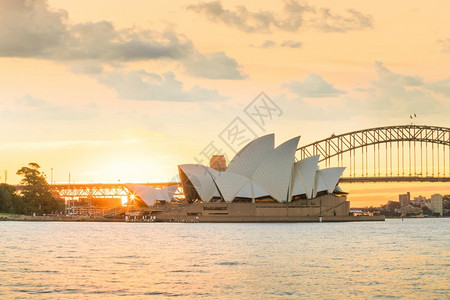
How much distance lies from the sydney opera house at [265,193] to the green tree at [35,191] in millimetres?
29059

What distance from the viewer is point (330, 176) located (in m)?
109

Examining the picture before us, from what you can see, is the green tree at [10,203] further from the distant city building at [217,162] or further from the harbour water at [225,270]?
the harbour water at [225,270]

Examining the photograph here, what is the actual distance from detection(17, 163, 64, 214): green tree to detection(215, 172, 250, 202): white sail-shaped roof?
39.3m

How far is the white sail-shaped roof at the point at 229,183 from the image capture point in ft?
344

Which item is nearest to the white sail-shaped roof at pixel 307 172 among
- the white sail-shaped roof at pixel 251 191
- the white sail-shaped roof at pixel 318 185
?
the white sail-shaped roof at pixel 318 185

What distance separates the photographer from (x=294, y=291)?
94.9 ft

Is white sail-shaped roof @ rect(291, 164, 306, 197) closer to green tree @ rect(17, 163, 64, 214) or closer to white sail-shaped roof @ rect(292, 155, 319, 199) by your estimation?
white sail-shaped roof @ rect(292, 155, 319, 199)

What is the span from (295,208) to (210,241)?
5235cm

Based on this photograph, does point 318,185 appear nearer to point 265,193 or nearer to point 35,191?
point 265,193

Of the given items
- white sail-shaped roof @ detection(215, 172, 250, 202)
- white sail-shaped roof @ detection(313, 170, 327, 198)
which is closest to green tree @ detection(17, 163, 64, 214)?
white sail-shaped roof @ detection(215, 172, 250, 202)

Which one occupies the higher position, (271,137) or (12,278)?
(271,137)

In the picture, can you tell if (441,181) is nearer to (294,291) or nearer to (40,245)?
(40,245)

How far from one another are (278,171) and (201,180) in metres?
15.9

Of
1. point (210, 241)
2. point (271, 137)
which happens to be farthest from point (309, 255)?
point (271, 137)
